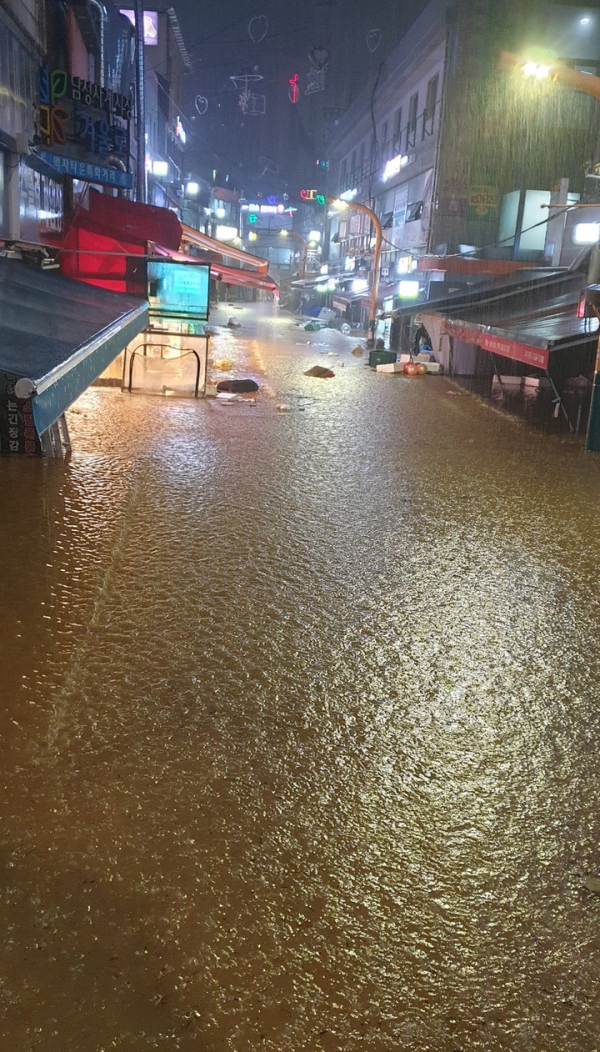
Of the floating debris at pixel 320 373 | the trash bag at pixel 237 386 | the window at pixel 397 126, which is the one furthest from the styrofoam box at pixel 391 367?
the window at pixel 397 126

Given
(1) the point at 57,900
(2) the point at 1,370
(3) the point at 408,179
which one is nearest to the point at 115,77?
(3) the point at 408,179

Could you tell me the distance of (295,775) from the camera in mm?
3586

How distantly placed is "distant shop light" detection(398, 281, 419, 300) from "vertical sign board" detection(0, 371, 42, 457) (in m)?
29.5

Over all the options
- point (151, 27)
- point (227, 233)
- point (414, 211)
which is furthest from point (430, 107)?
point (227, 233)

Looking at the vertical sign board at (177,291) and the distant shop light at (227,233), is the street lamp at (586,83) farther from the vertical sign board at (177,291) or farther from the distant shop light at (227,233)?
the distant shop light at (227,233)

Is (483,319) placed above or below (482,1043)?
above

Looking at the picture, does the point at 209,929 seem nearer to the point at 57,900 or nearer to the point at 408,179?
the point at 57,900

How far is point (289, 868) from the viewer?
3.02 meters

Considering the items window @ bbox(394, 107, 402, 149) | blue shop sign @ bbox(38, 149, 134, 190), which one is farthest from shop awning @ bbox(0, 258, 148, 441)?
window @ bbox(394, 107, 402, 149)

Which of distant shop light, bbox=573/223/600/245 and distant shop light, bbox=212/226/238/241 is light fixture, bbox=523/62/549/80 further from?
distant shop light, bbox=212/226/238/241

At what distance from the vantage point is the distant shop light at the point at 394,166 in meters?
42.1

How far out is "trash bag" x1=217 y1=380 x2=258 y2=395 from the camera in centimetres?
1478

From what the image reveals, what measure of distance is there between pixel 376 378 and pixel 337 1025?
56.5ft

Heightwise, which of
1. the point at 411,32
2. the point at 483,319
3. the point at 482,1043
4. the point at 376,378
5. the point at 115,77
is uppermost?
the point at 411,32
